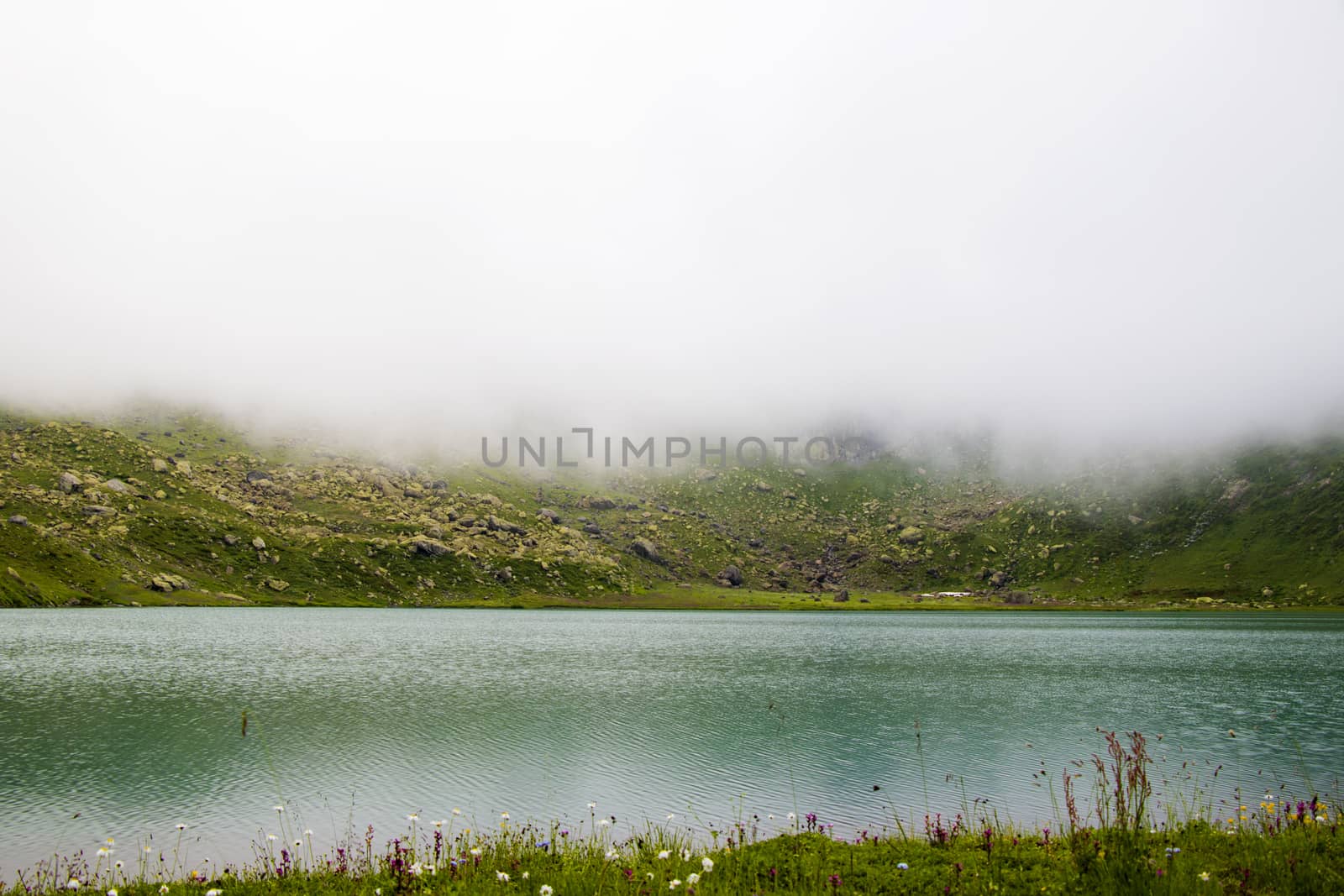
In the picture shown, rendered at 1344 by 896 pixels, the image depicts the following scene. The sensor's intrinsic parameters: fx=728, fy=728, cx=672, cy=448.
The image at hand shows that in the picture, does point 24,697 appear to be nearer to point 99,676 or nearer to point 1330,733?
point 99,676

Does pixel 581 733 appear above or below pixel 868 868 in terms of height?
below

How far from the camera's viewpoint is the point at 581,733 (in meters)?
40.0

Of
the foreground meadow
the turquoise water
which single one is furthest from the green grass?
the turquoise water

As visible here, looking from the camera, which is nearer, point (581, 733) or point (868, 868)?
point (868, 868)

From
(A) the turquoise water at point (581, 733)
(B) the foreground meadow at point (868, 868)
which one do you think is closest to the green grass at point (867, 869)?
(B) the foreground meadow at point (868, 868)

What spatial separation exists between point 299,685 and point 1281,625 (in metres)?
187

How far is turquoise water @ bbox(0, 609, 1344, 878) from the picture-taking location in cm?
2662

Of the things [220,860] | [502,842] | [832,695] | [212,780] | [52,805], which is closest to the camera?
[502,842]

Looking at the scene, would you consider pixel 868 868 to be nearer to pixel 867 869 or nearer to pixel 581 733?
pixel 867 869

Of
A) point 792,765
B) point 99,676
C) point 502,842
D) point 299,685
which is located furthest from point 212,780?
point 99,676

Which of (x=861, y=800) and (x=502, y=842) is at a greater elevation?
(x=502, y=842)

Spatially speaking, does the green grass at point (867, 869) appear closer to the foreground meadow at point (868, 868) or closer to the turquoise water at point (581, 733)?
the foreground meadow at point (868, 868)

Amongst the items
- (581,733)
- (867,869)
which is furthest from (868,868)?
(581,733)

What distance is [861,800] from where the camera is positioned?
27453 mm
